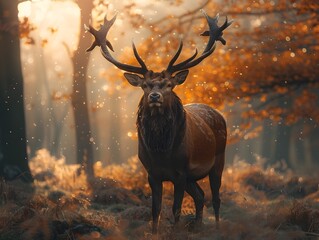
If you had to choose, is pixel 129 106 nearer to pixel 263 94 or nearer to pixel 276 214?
pixel 263 94

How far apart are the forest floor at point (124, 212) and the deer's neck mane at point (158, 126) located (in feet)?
3.49

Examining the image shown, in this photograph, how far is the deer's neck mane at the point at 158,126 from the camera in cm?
781

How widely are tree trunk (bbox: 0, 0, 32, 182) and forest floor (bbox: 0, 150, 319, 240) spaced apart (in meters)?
0.86

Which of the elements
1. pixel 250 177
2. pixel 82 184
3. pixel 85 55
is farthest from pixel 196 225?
pixel 85 55

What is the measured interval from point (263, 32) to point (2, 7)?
5888 millimetres

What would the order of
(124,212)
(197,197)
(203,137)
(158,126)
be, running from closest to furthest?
(158,126)
(203,137)
(197,197)
(124,212)

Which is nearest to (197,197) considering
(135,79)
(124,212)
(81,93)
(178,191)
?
(178,191)

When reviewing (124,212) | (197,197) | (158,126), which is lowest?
(124,212)

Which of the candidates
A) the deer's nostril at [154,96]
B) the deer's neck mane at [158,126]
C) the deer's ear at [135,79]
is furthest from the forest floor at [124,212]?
the deer's ear at [135,79]

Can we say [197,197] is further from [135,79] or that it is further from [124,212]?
[135,79]

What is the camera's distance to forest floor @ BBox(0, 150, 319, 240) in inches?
293

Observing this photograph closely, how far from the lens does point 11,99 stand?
1366 cm

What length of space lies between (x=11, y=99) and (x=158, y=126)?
6.71m

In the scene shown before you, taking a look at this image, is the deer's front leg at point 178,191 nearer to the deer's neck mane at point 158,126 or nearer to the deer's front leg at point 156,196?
the deer's front leg at point 156,196
